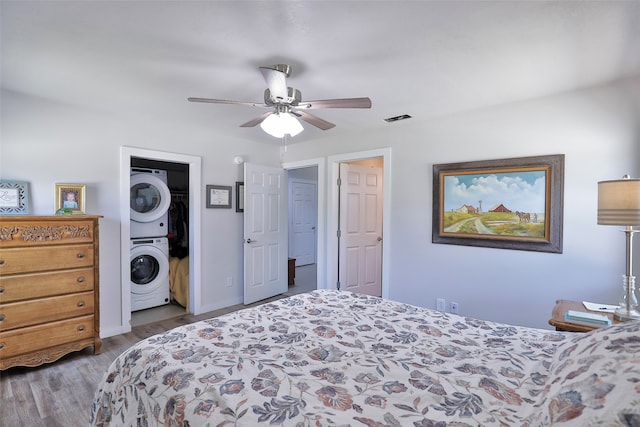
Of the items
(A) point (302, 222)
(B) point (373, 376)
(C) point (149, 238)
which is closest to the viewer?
(B) point (373, 376)

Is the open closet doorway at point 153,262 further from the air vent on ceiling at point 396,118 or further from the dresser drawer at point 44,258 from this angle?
the air vent on ceiling at point 396,118

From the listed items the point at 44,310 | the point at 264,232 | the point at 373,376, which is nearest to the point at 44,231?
the point at 44,310

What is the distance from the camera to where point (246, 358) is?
1.23m

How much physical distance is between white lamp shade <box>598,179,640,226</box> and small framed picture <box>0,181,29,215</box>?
13.8 feet

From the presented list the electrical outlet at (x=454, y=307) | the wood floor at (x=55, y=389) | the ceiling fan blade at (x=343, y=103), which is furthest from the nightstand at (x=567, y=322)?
the wood floor at (x=55, y=389)

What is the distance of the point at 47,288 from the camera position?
2.48 meters

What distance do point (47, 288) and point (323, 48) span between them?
9.17ft

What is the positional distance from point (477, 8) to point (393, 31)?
0.40 meters

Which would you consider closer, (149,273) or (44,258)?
(44,258)

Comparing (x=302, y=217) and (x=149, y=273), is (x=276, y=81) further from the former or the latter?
(x=302, y=217)

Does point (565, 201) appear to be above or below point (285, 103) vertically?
A: below

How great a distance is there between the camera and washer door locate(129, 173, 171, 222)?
3.83m

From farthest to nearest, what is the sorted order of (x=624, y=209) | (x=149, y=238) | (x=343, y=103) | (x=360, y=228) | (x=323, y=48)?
(x=360, y=228)
(x=149, y=238)
(x=343, y=103)
(x=323, y=48)
(x=624, y=209)

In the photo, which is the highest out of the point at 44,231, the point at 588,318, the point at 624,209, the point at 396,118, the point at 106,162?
the point at 396,118
